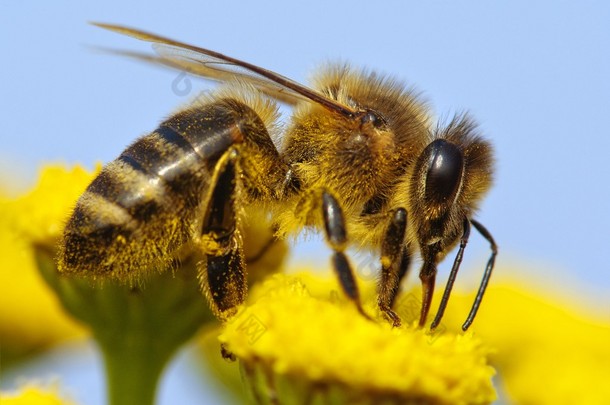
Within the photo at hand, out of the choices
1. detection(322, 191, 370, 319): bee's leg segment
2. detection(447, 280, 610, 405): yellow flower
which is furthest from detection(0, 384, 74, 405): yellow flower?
detection(447, 280, 610, 405): yellow flower

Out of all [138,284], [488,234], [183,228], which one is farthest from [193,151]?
[488,234]

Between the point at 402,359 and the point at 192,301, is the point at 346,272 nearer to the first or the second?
the point at 402,359

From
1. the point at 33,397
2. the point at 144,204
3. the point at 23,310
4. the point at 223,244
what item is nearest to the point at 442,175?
the point at 223,244

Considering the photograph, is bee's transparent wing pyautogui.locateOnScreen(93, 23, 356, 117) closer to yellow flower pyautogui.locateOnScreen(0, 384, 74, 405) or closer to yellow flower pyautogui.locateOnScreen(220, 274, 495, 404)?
yellow flower pyautogui.locateOnScreen(220, 274, 495, 404)

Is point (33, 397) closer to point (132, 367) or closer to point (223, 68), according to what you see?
point (132, 367)

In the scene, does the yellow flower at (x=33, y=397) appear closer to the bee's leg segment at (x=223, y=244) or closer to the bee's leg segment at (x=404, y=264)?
the bee's leg segment at (x=223, y=244)

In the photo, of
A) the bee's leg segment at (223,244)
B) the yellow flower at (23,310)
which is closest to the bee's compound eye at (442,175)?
the bee's leg segment at (223,244)

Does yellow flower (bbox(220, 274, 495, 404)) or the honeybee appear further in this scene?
the honeybee
